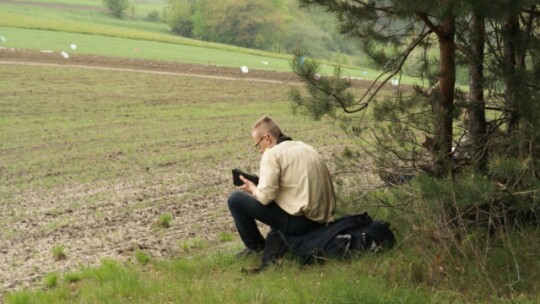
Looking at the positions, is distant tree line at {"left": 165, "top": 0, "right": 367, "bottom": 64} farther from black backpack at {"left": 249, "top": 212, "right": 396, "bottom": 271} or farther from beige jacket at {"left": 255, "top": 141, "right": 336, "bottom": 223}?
black backpack at {"left": 249, "top": 212, "right": 396, "bottom": 271}

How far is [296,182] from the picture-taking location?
6.71 metres

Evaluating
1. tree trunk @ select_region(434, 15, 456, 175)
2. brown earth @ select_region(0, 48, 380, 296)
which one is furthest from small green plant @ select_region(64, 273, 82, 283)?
tree trunk @ select_region(434, 15, 456, 175)

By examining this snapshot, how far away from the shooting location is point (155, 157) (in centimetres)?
1442

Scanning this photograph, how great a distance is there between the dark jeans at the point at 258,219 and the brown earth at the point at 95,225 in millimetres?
1171

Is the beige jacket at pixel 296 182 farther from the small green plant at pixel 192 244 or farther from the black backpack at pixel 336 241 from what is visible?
the small green plant at pixel 192 244

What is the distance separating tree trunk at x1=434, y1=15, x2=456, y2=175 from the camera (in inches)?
248

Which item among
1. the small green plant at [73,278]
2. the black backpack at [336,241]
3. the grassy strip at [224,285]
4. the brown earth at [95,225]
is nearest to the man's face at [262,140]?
the black backpack at [336,241]

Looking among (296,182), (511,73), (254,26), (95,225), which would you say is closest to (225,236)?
(95,225)

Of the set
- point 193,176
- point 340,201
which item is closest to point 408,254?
point 340,201

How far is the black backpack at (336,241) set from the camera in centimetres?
635

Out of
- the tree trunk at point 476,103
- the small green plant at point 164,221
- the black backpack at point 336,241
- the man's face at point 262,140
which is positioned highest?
the tree trunk at point 476,103

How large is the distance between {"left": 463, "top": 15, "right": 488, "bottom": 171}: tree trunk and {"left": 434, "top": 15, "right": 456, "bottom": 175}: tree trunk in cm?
16

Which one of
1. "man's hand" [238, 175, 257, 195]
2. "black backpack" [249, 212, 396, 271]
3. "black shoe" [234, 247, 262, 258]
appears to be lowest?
"black shoe" [234, 247, 262, 258]

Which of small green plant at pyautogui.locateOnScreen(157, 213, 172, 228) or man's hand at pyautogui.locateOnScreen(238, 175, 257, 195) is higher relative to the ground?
man's hand at pyautogui.locateOnScreen(238, 175, 257, 195)
